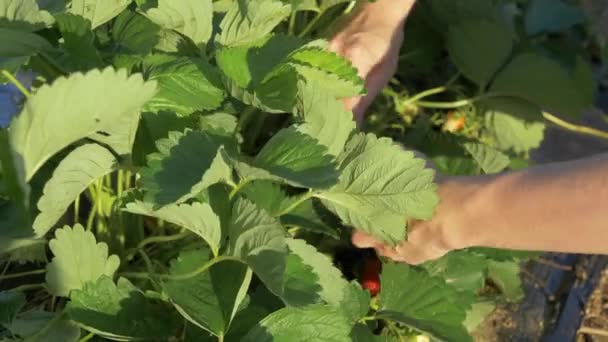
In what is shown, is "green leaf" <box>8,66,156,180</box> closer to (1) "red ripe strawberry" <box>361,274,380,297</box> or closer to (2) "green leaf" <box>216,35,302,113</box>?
(2) "green leaf" <box>216,35,302,113</box>

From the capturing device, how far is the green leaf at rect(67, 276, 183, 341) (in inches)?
28.4

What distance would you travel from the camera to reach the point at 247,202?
73 centimetres

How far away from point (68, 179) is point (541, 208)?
413mm

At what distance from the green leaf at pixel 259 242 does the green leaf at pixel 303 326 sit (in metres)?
0.07

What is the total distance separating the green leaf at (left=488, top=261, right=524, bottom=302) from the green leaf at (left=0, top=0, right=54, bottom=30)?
2.24ft

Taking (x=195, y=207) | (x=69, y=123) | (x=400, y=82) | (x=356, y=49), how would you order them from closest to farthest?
(x=69, y=123) < (x=195, y=207) < (x=356, y=49) < (x=400, y=82)

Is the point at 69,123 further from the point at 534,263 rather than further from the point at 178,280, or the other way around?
the point at 534,263

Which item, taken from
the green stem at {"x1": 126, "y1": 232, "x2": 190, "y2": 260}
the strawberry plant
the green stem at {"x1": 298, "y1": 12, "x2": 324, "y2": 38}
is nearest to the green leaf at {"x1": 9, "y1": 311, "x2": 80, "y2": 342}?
the strawberry plant

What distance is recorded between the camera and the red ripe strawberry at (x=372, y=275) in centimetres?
102

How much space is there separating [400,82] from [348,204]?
0.75m

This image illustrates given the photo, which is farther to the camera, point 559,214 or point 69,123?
point 559,214

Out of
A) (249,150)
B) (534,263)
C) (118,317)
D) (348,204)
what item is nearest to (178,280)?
(118,317)

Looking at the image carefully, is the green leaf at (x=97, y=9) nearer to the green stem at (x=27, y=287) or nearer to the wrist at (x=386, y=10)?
the green stem at (x=27, y=287)

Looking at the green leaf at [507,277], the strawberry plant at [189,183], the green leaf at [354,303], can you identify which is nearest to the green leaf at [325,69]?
the strawberry plant at [189,183]
